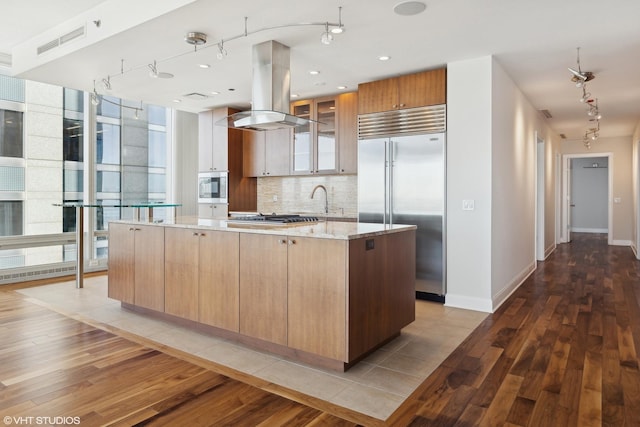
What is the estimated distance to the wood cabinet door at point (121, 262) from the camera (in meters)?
3.95

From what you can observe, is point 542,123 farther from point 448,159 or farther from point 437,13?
point 437,13

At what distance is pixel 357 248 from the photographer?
2615mm

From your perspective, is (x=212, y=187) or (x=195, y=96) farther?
(x=212, y=187)

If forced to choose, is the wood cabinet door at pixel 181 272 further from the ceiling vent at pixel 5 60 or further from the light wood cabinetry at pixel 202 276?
the ceiling vent at pixel 5 60

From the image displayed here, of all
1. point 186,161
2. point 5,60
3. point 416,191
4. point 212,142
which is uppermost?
point 5,60

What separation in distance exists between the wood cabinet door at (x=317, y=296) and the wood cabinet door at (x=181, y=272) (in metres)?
1.00

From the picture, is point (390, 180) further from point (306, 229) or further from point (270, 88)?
point (306, 229)

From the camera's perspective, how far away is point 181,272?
11.4ft

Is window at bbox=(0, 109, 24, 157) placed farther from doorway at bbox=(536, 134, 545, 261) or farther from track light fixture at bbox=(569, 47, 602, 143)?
doorway at bbox=(536, 134, 545, 261)

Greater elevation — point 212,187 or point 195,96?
point 195,96

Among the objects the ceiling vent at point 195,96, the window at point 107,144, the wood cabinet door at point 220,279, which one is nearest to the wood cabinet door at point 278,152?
the ceiling vent at point 195,96

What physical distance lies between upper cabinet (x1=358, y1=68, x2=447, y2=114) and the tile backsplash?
138cm

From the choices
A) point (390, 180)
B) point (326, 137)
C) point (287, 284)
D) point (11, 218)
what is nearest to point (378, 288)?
point (287, 284)

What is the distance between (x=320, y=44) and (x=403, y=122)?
1405mm
